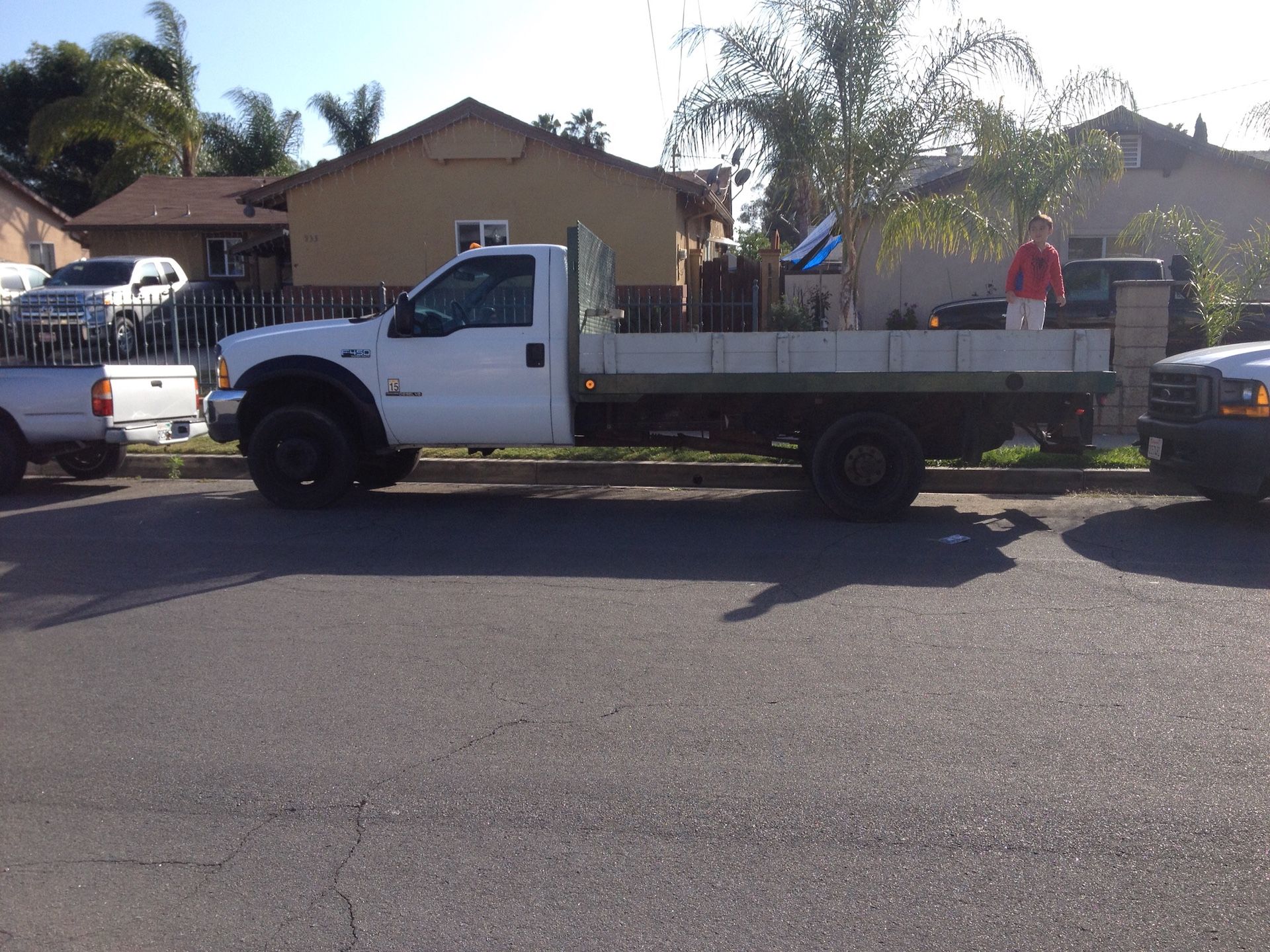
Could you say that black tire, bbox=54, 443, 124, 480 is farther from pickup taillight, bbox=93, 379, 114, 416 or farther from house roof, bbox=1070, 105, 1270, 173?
house roof, bbox=1070, 105, 1270, 173

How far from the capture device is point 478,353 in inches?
365

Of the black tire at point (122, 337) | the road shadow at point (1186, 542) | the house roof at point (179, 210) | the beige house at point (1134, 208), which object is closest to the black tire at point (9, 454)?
the black tire at point (122, 337)

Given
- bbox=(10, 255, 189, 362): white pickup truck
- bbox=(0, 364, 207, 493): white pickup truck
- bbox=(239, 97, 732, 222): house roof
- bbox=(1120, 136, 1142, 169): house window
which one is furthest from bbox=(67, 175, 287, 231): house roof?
bbox=(1120, 136, 1142, 169): house window

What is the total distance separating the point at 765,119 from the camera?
12758 mm

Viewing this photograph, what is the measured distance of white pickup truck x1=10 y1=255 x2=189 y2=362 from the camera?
1502 centimetres

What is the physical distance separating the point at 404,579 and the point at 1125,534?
5.30 metres

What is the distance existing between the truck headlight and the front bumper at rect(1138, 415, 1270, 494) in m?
0.07

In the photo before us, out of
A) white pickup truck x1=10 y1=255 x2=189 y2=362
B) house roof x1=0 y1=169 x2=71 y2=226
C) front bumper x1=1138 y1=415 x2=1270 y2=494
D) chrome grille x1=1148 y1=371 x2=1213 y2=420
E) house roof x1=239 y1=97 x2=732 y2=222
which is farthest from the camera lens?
house roof x1=0 y1=169 x2=71 y2=226

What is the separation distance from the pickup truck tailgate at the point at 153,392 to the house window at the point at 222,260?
2031cm

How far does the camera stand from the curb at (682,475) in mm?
10633

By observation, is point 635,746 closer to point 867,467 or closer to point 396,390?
point 867,467

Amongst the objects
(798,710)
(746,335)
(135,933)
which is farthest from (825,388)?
(135,933)

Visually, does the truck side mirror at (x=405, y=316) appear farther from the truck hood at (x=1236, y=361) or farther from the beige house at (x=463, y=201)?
the beige house at (x=463, y=201)

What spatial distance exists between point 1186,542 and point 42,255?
3562 centimetres
